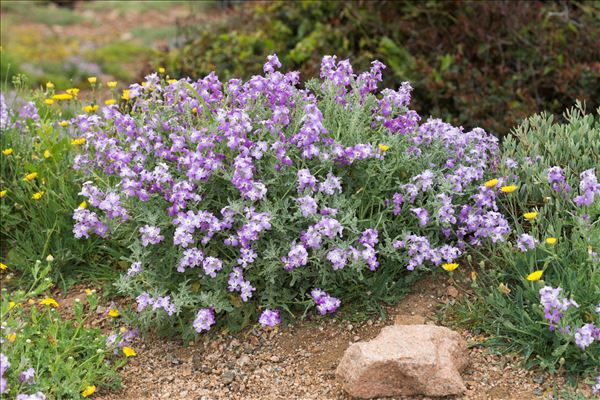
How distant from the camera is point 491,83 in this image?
633cm

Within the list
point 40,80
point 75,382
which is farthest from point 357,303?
point 40,80

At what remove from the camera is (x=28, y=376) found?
3254mm

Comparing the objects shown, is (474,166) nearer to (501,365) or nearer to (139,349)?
(501,365)

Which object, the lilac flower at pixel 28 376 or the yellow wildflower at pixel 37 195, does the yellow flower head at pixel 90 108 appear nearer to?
the yellow wildflower at pixel 37 195

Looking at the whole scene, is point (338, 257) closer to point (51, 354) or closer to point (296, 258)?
point (296, 258)

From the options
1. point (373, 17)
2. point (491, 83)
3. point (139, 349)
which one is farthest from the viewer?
point (373, 17)

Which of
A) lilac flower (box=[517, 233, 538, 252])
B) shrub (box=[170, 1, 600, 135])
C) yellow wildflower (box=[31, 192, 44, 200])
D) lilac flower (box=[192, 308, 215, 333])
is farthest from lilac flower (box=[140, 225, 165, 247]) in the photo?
shrub (box=[170, 1, 600, 135])

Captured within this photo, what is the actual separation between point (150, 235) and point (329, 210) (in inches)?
29.8

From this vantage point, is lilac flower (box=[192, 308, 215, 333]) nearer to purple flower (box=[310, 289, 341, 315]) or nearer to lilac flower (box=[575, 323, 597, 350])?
purple flower (box=[310, 289, 341, 315])

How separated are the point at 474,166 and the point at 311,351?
114 cm

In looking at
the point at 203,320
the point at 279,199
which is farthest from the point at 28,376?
the point at 279,199

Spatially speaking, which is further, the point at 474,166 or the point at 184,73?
the point at 184,73

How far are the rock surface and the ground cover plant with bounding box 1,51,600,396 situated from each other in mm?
296

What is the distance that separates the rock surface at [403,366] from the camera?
10.8 feet
